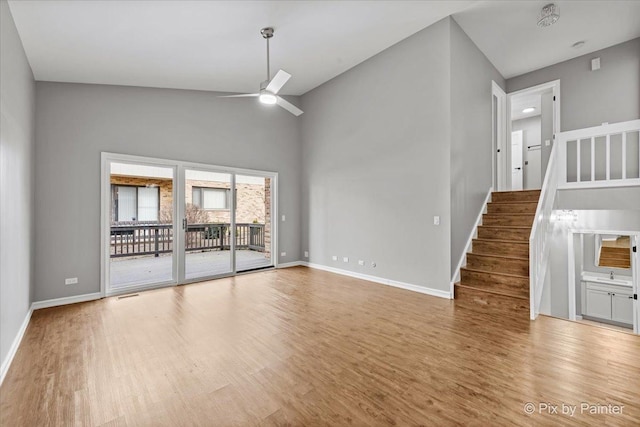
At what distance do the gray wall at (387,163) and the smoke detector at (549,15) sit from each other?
1.33 metres

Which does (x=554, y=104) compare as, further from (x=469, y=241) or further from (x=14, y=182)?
(x=14, y=182)

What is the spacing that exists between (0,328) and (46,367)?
48 centimetres

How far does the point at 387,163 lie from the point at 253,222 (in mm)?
3576

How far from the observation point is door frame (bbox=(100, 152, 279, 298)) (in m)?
4.34

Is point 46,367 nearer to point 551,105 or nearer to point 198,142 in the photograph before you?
point 198,142

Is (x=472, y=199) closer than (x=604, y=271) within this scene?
Yes

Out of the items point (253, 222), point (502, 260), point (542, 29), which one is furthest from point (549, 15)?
point (253, 222)

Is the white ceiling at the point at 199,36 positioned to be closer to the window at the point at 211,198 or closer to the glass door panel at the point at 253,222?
the window at the point at 211,198

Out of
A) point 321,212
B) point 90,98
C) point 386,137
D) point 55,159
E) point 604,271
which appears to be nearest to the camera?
point 55,159

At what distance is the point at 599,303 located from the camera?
17.8ft

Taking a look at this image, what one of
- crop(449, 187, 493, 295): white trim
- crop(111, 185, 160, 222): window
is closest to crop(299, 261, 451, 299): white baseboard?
crop(449, 187, 493, 295): white trim

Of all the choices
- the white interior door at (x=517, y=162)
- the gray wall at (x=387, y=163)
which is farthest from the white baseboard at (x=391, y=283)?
the white interior door at (x=517, y=162)

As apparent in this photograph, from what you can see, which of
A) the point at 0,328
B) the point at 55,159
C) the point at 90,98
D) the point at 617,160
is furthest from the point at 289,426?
the point at 617,160

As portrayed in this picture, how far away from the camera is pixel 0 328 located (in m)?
2.28
